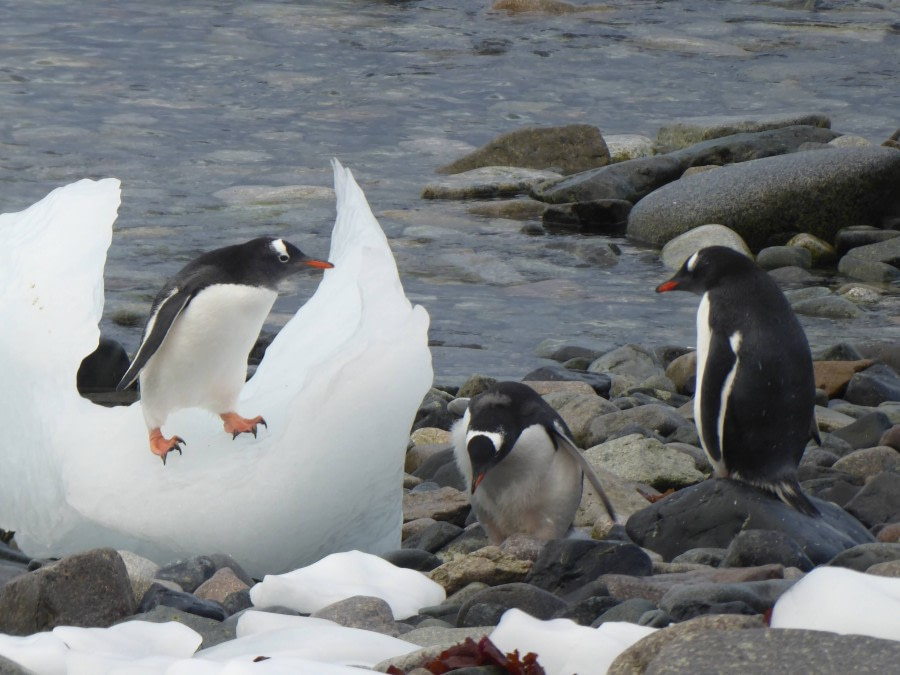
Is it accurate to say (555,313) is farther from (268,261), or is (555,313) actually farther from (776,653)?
(776,653)

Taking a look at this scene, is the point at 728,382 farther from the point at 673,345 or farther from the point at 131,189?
the point at 131,189

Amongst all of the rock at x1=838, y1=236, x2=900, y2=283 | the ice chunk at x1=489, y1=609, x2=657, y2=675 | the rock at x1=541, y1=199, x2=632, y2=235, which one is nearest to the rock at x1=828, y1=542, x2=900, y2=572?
the ice chunk at x1=489, y1=609, x2=657, y2=675

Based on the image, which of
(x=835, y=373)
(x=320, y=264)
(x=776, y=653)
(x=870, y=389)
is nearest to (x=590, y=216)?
(x=835, y=373)

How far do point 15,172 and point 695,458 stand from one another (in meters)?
7.53

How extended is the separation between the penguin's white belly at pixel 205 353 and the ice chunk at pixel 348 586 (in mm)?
1207

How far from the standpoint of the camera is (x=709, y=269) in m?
4.45

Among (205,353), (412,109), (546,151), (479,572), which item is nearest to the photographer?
(479,572)

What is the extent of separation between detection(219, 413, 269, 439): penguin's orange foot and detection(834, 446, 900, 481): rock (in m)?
1.91

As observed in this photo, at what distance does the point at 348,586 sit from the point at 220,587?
0.32 meters

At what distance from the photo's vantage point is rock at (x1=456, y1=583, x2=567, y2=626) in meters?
2.77

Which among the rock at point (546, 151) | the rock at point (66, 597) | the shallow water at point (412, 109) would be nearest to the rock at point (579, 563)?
the rock at point (66, 597)

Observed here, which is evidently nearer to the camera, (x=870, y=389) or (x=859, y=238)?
(x=870, y=389)

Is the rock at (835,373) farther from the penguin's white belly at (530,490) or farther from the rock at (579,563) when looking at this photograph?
the rock at (579,563)

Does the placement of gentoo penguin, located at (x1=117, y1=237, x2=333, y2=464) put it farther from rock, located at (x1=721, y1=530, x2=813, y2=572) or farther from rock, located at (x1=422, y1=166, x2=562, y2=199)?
rock, located at (x1=422, y1=166, x2=562, y2=199)
